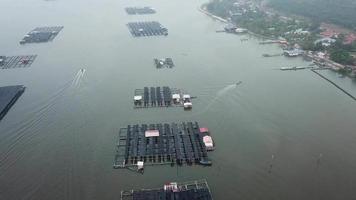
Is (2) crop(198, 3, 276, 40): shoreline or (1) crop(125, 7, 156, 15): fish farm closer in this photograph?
(2) crop(198, 3, 276, 40): shoreline

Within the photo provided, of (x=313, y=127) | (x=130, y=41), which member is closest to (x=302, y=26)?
(x=130, y=41)

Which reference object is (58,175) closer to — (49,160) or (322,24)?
(49,160)

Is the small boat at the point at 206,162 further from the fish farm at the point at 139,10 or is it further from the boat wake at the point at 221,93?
the fish farm at the point at 139,10

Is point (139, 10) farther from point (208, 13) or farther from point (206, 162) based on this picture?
point (206, 162)

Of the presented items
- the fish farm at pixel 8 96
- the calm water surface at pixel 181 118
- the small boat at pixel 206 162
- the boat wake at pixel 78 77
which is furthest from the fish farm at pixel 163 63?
the small boat at pixel 206 162

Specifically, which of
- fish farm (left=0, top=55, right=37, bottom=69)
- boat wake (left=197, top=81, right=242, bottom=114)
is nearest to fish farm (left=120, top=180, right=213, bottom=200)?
boat wake (left=197, top=81, right=242, bottom=114)

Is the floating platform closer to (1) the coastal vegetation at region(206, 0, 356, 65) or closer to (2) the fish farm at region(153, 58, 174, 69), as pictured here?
(1) the coastal vegetation at region(206, 0, 356, 65)

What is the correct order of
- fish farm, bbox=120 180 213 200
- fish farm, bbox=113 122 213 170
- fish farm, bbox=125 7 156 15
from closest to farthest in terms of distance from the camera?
fish farm, bbox=120 180 213 200 < fish farm, bbox=113 122 213 170 < fish farm, bbox=125 7 156 15
